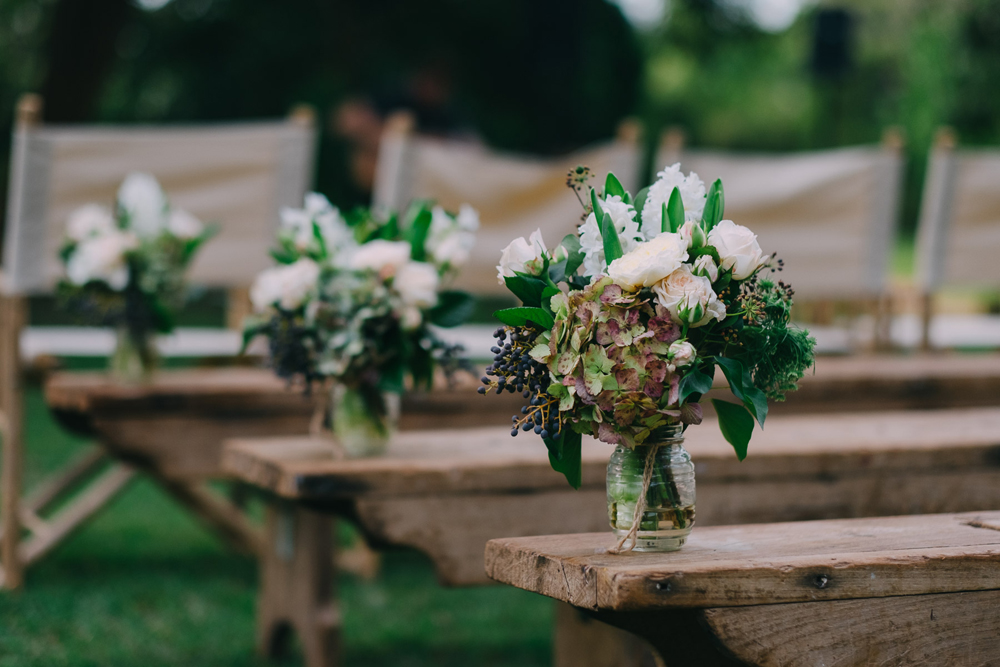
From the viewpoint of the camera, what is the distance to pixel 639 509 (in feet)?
4.58

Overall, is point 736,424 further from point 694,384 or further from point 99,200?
point 99,200

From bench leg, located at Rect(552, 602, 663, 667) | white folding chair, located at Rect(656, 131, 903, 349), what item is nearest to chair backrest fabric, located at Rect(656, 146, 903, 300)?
white folding chair, located at Rect(656, 131, 903, 349)

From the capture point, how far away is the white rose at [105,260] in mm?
2971

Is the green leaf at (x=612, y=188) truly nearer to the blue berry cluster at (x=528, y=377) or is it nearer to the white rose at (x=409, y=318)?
the blue berry cluster at (x=528, y=377)

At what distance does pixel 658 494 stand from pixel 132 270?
2038mm

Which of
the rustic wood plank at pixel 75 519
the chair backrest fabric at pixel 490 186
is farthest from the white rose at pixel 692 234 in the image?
the rustic wood plank at pixel 75 519

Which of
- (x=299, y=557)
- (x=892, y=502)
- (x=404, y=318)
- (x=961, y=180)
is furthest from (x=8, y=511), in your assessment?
(x=961, y=180)

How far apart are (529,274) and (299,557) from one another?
5.41 feet

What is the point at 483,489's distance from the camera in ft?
6.91

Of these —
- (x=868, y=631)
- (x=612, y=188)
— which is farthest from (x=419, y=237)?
(x=868, y=631)

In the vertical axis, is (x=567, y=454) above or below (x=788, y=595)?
above

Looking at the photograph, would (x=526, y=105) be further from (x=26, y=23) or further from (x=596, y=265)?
(x=596, y=265)

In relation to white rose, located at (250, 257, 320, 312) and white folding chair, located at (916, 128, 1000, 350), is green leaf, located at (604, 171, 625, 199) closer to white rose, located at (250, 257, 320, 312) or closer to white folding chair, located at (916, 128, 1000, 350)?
white rose, located at (250, 257, 320, 312)

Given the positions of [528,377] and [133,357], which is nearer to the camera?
[528,377]
